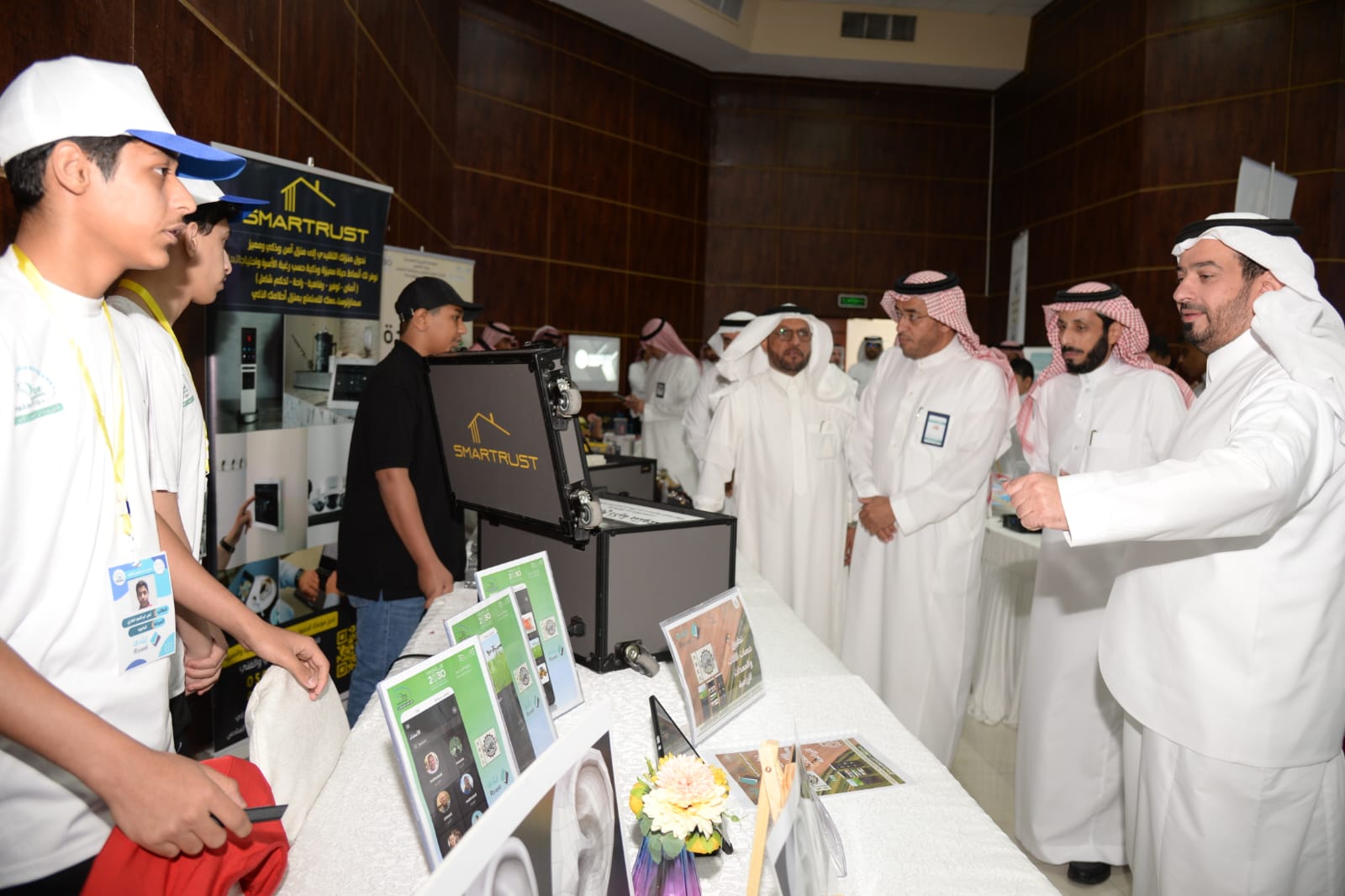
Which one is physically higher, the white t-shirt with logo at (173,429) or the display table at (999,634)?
the white t-shirt with logo at (173,429)

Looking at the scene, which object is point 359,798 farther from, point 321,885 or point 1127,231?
point 1127,231

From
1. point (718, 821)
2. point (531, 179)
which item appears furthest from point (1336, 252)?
point (718, 821)

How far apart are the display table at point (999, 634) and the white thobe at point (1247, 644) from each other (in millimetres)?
1884

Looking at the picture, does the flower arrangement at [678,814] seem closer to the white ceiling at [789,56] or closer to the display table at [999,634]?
the display table at [999,634]

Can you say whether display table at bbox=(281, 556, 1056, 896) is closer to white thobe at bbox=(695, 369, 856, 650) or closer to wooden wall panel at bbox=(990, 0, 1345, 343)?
white thobe at bbox=(695, 369, 856, 650)

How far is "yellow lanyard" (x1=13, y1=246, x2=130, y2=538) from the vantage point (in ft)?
3.33

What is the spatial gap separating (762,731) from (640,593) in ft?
1.49

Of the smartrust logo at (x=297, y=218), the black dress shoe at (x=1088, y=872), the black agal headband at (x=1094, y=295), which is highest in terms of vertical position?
the smartrust logo at (x=297, y=218)

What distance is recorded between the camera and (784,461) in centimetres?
372

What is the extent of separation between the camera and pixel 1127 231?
7.67 metres

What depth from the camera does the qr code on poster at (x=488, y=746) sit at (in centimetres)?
104

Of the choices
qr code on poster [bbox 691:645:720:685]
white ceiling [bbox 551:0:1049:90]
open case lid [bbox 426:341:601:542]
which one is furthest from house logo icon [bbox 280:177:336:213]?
white ceiling [bbox 551:0:1049:90]

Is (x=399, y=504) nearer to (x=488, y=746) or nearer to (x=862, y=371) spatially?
(x=488, y=746)

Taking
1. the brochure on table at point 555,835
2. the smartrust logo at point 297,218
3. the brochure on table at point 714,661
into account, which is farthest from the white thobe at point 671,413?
the brochure on table at point 555,835
